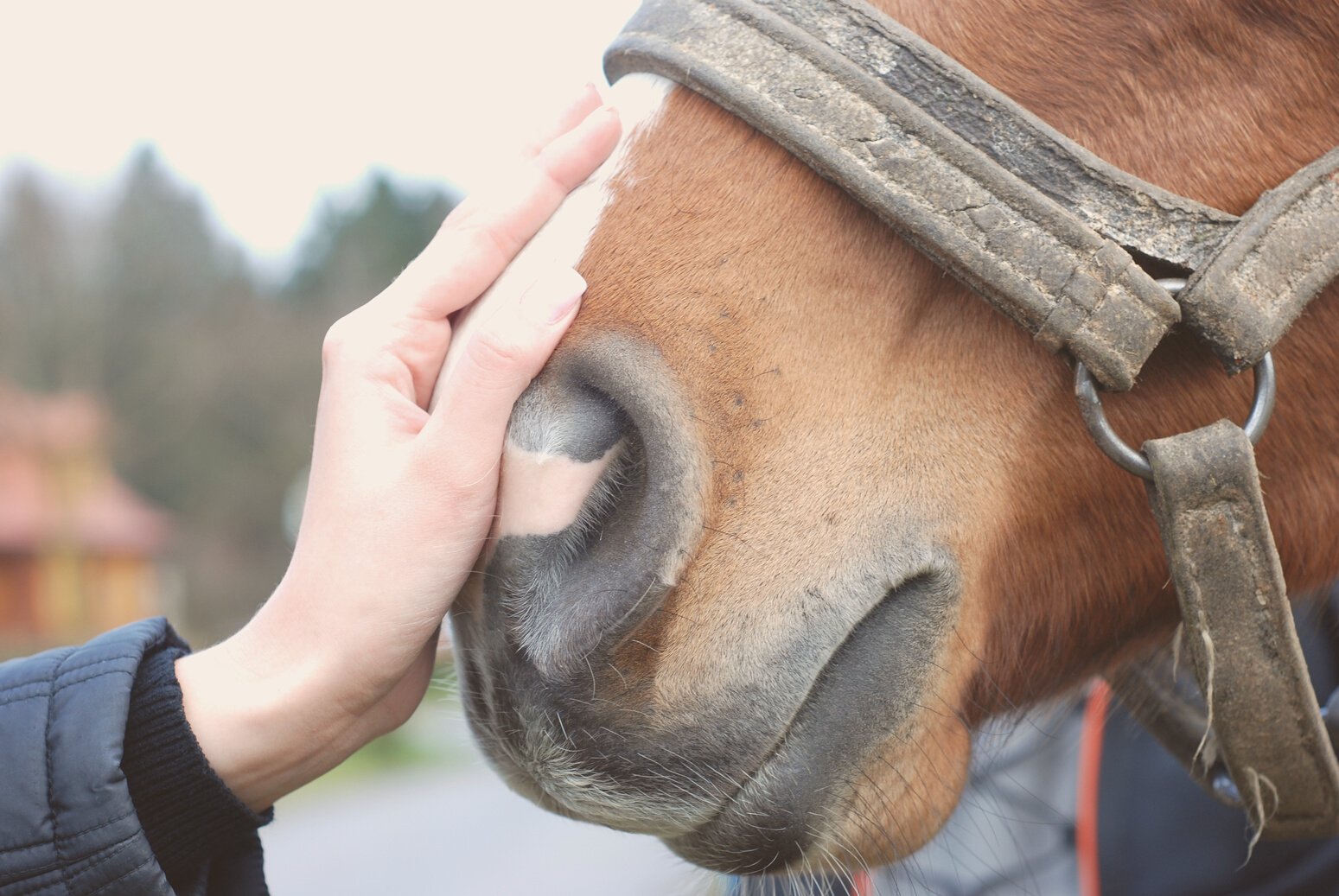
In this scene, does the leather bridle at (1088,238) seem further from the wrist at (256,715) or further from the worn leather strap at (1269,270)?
the wrist at (256,715)

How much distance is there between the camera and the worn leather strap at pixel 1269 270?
104 cm

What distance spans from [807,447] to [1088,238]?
1.08 feet

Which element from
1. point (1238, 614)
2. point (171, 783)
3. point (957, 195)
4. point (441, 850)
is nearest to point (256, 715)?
point (171, 783)

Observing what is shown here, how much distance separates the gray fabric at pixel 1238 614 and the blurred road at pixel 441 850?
5199mm

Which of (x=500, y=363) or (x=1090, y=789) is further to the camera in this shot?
(x=1090, y=789)

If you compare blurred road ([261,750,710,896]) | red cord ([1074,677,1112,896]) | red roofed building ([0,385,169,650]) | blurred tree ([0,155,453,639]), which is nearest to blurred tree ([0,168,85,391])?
blurred tree ([0,155,453,639])

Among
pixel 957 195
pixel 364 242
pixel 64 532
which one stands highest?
pixel 957 195

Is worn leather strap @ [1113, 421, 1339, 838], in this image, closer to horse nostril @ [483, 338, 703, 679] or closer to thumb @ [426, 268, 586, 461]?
horse nostril @ [483, 338, 703, 679]

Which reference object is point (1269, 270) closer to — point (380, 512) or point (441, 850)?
point (380, 512)

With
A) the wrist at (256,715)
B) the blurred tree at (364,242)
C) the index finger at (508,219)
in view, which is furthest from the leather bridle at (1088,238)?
the blurred tree at (364,242)

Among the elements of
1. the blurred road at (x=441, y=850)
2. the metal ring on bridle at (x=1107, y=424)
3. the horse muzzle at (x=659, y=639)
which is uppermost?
the metal ring on bridle at (x=1107, y=424)

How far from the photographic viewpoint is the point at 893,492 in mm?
1072

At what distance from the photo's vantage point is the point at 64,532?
64.1 feet

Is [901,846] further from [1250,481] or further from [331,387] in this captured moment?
[331,387]
